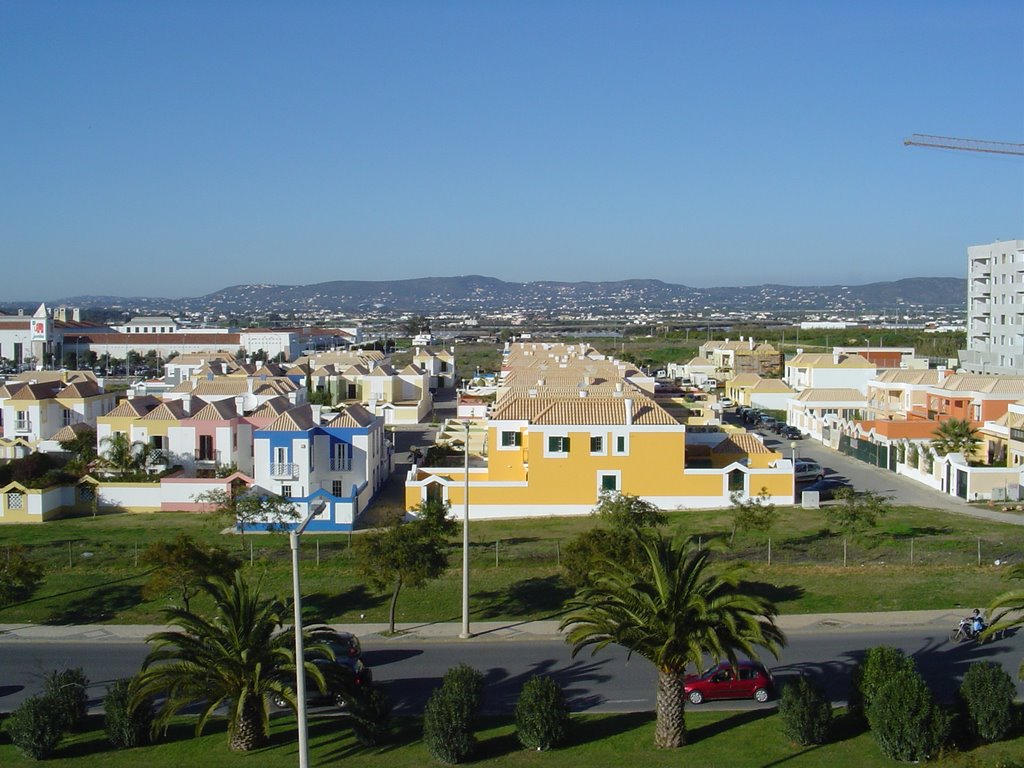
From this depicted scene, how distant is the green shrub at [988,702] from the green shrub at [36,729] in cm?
1458

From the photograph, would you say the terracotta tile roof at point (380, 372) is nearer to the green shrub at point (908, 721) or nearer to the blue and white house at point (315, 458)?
the blue and white house at point (315, 458)

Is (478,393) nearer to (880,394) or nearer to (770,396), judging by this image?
(770,396)

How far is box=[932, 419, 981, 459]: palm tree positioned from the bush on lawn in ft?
105

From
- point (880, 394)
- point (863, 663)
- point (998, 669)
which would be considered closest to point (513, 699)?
point (863, 663)

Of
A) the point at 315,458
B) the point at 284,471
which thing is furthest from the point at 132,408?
the point at 315,458

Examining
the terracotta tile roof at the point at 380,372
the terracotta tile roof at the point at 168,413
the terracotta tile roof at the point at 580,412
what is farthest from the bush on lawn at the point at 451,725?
the terracotta tile roof at the point at 380,372

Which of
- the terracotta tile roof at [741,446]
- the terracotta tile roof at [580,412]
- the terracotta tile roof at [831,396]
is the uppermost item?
the terracotta tile roof at [580,412]

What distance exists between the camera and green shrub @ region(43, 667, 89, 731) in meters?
16.3

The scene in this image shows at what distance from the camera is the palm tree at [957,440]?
4169 cm

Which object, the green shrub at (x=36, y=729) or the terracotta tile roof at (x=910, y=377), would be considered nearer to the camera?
the green shrub at (x=36, y=729)

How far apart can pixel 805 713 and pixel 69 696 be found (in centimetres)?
1205

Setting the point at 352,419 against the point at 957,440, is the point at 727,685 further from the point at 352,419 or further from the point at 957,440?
the point at 957,440

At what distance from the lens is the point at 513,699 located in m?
18.1

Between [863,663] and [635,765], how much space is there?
4316 millimetres
